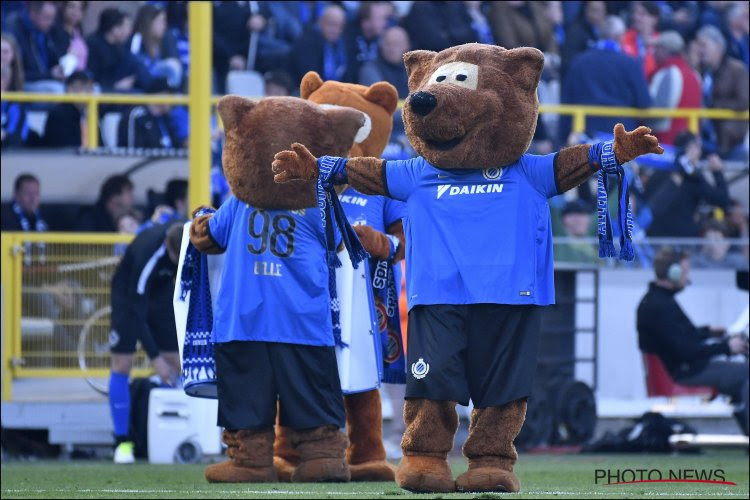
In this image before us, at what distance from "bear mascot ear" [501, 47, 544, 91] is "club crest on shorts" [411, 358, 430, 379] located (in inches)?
48.9

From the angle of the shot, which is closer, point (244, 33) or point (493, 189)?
point (493, 189)

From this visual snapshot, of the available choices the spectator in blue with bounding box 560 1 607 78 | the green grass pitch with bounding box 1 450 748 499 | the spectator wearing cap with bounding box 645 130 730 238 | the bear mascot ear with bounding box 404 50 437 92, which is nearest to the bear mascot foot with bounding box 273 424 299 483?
the green grass pitch with bounding box 1 450 748 499

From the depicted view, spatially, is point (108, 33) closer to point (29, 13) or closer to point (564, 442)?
point (29, 13)

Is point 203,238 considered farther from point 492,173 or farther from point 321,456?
point 492,173

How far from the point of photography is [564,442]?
40.0 ft

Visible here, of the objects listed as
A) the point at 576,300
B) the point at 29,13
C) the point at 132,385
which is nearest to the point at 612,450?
the point at 576,300

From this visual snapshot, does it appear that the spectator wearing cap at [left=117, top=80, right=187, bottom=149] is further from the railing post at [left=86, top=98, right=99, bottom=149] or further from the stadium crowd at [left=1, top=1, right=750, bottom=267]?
the railing post at [left=86, top=98, right=99, bottom=149]

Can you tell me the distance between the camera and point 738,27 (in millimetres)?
16547

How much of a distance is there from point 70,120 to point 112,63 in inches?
30.4

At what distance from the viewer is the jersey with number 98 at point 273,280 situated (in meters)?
8.12

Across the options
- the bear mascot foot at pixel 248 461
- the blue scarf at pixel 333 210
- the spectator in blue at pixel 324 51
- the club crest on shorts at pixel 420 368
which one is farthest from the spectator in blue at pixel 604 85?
the club crest on shorts at pixel 420 368

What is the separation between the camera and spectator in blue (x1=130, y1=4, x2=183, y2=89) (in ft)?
47.4

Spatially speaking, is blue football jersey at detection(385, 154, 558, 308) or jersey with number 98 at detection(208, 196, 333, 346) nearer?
blue football jersey at detection(385, 154, 558, 308)

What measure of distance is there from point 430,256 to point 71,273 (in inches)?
223
